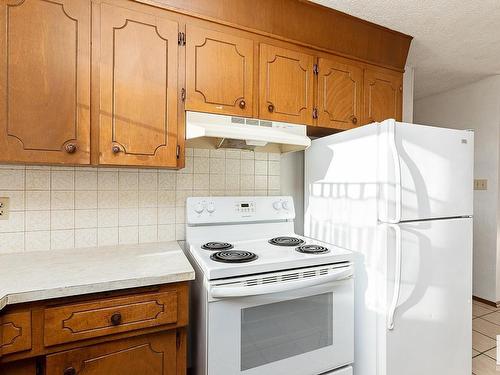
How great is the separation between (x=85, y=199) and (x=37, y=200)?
0.22 metres

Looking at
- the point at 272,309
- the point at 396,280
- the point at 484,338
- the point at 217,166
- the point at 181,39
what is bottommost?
the point at 484,338

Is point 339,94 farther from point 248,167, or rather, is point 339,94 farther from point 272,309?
point 272,309

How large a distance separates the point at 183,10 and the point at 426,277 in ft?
6.47

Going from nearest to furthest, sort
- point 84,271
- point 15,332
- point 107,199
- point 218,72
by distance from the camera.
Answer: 1. point 15,332
2. point 84,271
3. point 218,72
4. point 107,199

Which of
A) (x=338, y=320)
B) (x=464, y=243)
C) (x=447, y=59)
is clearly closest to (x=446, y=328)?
(x=464, y=243)

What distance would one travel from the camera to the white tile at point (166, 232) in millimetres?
1773

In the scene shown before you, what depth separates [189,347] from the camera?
5.76 ft

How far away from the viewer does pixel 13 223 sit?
57.5 inches

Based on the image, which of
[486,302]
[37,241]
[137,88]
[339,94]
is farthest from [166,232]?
[486,302]

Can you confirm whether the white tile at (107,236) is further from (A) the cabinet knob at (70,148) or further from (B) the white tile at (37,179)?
(A) the cabinet knob at (70,148)

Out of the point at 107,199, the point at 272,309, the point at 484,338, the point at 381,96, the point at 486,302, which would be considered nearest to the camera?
the point at 272,309

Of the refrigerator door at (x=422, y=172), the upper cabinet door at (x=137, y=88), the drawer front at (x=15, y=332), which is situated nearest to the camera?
the drawer front at (x=15, y=332)

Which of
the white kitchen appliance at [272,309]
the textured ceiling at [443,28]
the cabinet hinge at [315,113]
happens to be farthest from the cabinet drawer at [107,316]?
the textured ceiling at [443,28]

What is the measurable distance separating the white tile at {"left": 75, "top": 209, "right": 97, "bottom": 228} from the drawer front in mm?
682
